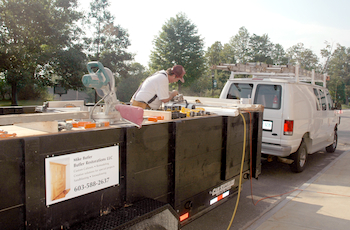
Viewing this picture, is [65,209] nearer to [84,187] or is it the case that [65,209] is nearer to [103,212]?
[84,187]

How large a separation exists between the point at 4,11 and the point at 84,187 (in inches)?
753

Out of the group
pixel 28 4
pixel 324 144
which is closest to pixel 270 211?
pixel 324 144

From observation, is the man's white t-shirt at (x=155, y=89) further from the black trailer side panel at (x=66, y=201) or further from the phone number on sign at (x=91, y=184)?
the phone number on sign at (x=91, y=184)

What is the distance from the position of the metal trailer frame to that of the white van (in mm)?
2492

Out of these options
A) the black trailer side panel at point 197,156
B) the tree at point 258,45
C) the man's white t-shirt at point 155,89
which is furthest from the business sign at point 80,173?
the tree at point 258,45

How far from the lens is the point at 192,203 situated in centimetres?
305

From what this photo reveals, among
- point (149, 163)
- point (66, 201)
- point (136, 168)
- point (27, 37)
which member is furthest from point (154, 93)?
point (27, 37)

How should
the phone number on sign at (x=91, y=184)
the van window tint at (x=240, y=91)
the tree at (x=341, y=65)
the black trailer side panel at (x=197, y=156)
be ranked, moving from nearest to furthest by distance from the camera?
the phone number on sign at (x=91, y=184) < the black trailer side panel at (x=197, y=156) < the van window tint at (x=240, y=91) < the tree at (x=341, y=65)

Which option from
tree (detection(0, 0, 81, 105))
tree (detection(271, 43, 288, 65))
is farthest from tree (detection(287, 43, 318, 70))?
tree (detection(0, 0, 81, 105))

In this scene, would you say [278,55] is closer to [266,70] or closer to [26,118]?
[266,70]

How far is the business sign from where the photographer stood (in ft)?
5.87

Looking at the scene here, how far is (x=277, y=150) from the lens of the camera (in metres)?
6.31

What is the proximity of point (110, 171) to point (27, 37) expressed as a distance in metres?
19.2

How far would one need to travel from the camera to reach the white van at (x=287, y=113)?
20.5 ft
